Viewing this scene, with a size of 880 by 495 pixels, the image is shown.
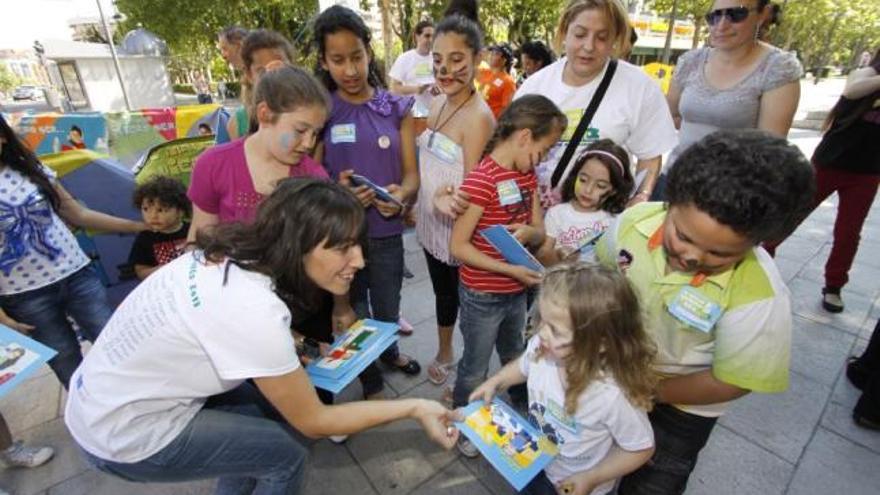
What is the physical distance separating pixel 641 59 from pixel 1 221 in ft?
142

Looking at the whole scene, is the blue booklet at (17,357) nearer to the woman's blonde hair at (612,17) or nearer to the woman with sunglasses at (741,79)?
the woman's blonde hair at (612,17)

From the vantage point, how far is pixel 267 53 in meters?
2.47

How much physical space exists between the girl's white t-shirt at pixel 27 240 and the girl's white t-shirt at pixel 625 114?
2412 millimetres

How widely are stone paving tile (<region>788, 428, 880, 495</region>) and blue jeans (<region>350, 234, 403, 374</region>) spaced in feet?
7.03

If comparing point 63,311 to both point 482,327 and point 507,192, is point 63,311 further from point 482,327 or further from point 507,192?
point 507,192

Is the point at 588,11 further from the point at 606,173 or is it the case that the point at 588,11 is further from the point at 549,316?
the point at 549,316

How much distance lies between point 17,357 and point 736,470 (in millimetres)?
3052

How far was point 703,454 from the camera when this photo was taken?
2.21 meters

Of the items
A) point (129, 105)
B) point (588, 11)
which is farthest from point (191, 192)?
point (129, 105)

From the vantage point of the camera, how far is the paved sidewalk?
2.07 metres

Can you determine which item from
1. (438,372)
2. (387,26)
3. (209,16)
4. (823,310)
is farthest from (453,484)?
(209,16)

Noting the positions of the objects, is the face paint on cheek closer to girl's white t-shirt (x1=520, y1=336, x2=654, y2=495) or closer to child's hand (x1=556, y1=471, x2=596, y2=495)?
girl's white t-shirt (x1=520, y1=336, x2=654, y2=495)

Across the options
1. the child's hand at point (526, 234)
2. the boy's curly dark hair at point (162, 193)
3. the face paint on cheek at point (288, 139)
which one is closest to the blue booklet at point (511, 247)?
the child's hand at point (526, 234)

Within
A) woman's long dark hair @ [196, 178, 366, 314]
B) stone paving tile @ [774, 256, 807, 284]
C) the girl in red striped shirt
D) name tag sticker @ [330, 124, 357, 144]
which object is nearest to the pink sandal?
the girl in red striped shirt
